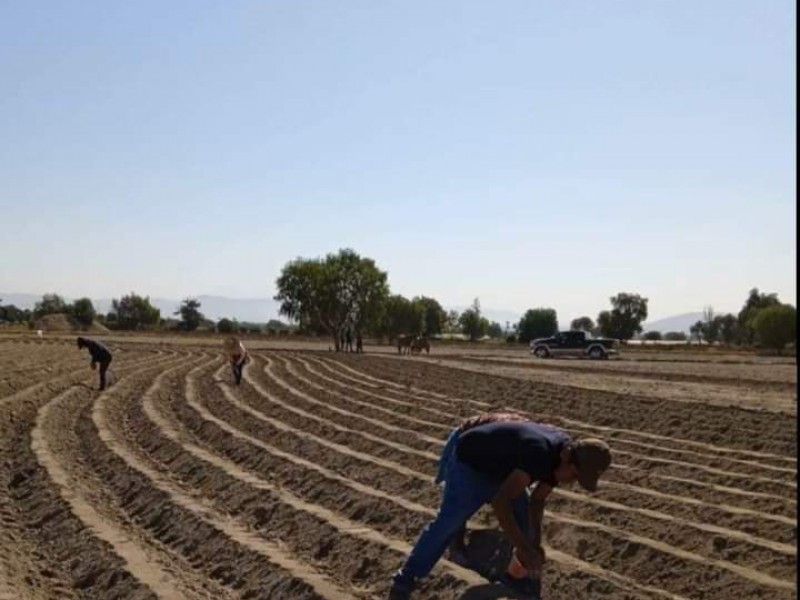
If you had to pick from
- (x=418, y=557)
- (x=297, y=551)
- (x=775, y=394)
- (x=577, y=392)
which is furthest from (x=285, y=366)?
(x=418, y=557)

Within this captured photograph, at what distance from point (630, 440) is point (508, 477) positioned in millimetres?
6770

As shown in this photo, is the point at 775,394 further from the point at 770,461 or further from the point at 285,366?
the point at 285,366

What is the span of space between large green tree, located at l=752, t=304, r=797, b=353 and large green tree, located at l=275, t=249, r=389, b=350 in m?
21.0

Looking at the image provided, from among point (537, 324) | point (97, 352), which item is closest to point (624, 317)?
point (537, 324)

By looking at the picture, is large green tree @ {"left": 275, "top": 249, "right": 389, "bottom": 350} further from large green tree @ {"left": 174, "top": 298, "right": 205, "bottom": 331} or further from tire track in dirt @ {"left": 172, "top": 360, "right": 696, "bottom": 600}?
large green tree @ {"left": 174, "top": 298, "right": 205, "bottom": 331}

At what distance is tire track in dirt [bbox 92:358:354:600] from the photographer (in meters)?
5.97

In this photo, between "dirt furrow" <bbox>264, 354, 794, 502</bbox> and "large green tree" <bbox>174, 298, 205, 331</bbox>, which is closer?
"dirt furrow" <bbox>264, 354, 794, 502</bbox>

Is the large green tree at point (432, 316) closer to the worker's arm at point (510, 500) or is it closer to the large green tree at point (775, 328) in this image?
the large green tree at point (775, 328)

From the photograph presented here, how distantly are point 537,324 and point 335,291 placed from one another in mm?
39097

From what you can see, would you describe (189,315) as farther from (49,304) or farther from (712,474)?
(712,474)

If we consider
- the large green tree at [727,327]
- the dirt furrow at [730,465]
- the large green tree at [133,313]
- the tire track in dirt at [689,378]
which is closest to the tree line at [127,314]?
the large green tree at [133,313]

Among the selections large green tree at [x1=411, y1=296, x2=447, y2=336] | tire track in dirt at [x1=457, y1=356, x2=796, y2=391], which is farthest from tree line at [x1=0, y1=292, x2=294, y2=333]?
tire track in dirt at [x1=457, y1=356, x2=796, y2=391]

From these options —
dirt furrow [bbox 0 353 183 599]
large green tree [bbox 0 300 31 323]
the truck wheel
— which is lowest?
dirt furrow [bbox 0 353 183 599]

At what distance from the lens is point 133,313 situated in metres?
105
